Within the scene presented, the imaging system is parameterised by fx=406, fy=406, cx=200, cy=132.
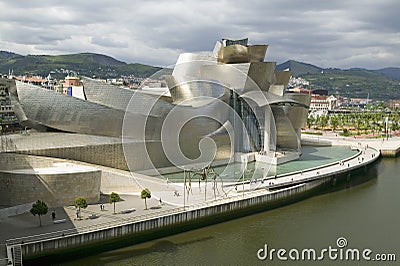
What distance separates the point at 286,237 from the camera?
17.1 meters

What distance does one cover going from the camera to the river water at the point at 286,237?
14.9 m

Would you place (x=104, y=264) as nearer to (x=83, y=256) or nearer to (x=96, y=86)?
(x=83, y=256)

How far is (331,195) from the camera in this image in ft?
80.2

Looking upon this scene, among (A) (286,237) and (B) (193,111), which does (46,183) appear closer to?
(A) (286,237)

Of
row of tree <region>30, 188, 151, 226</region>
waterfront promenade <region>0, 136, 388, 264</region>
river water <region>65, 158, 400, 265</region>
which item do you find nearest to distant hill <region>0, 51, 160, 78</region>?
waterfront promenade <region>0, 136, 388, 264</region>

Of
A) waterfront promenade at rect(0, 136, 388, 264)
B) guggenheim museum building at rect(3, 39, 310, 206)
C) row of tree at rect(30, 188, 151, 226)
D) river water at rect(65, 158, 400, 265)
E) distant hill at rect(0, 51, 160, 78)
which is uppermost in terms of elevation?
distant hill at rect(0, 51, 160, 78)

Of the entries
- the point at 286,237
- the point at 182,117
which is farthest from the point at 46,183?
the point at 286,237

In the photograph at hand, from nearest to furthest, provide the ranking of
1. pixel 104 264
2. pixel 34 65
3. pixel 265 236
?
pixel 104 264 → pixel 265 236 → pixel 34 65

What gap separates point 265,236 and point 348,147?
26.9 m

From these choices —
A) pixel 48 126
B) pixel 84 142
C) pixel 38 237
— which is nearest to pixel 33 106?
pixel 48 126

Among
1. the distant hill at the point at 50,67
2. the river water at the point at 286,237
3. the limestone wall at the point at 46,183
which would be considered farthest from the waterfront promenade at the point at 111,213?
the distant hill at the point at 50,67

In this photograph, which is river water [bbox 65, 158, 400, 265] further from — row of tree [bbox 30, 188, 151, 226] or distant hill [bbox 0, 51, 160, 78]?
distant hill [bbox 0, 51, 160, 78]

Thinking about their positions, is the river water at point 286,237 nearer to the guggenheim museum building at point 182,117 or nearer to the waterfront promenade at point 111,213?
the waterfront promenade at point 111,213

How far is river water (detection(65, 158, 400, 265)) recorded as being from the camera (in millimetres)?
14852
